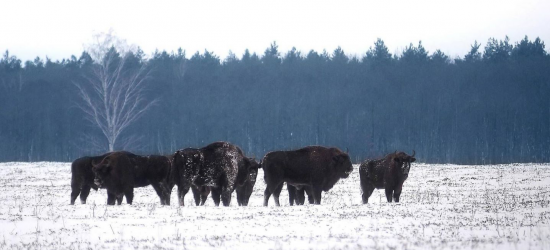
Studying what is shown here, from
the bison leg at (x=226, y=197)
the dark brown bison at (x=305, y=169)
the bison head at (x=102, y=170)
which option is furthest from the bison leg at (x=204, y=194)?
the bison head at (x=102, y=170)

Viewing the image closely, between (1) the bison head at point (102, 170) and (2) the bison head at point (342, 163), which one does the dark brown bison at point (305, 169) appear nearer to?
(2) the bison head at point (342, 163)

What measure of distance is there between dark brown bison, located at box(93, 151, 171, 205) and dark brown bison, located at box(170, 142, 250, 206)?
0.55 metres

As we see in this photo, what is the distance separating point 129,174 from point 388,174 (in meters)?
7.85

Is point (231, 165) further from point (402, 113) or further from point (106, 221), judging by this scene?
point (402, 113)

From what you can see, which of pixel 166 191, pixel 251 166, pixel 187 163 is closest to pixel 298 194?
pixel 251 166

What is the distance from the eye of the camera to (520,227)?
13125mm

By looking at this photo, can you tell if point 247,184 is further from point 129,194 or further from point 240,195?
point 129,194

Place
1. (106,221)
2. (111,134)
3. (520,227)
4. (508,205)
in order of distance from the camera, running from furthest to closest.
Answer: (111,134) < (508,205) < (106,221) < (520,227)

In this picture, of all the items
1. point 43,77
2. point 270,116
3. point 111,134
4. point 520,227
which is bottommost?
point 520,227

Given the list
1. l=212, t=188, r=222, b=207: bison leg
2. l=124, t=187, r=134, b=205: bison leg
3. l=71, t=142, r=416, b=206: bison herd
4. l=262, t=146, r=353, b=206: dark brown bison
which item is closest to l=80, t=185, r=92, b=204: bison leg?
l=71, t=142, r=416, b=206: bison herd

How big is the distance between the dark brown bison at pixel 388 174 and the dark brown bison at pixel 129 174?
6.38 meters

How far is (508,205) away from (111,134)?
4077cm

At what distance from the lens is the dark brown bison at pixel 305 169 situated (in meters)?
20.3

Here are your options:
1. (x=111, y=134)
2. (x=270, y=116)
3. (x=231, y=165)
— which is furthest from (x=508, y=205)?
(x=270, y=116)
